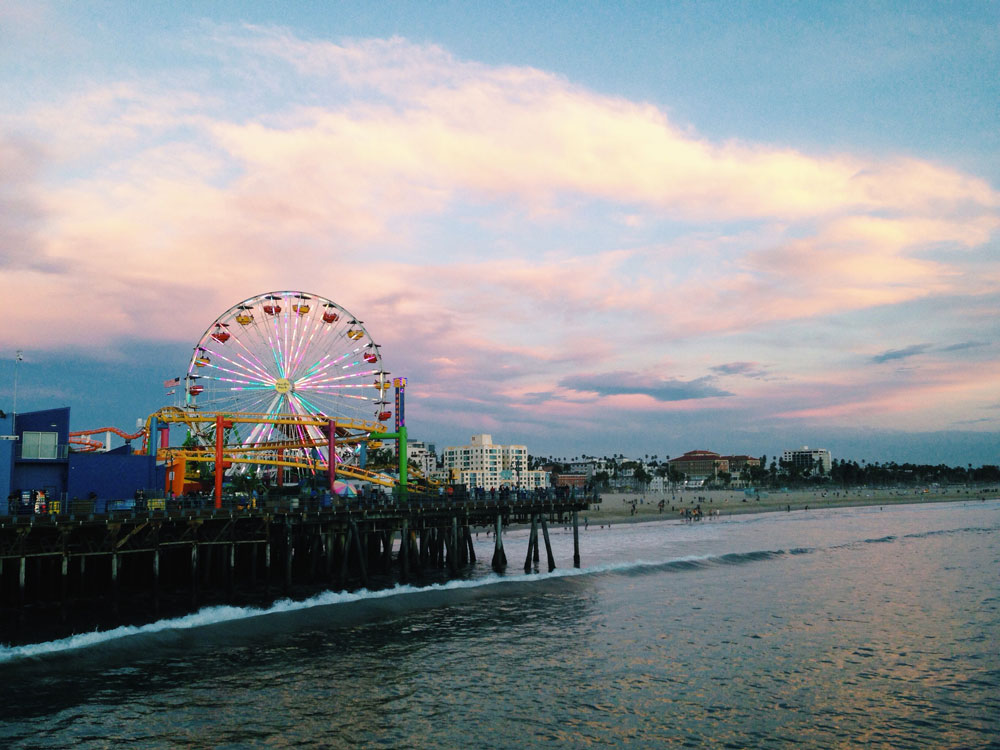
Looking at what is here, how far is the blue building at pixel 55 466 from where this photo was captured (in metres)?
38.8

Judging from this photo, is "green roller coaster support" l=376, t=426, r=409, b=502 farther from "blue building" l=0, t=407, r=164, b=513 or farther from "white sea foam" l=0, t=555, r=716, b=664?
"blue building" l=0, t=407, r=164, b=513

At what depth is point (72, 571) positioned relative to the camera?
142 ft

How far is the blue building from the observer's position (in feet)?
127

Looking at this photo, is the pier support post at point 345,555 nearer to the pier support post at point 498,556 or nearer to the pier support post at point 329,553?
the pier support post at point 329,553

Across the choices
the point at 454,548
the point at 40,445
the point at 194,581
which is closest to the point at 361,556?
the point at 454,548

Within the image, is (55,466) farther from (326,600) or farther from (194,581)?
(326,600)

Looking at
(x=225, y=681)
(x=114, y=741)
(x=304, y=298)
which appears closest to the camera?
(x=114, y=741)

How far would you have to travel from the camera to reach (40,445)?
40531 millimetres

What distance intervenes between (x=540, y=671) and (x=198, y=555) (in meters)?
25.7

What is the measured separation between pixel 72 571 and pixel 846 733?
40326mm

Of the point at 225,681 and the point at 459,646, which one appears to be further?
the point at 459,646

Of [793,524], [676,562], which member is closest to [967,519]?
[793,524]

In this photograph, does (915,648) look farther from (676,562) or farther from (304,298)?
(304,298)

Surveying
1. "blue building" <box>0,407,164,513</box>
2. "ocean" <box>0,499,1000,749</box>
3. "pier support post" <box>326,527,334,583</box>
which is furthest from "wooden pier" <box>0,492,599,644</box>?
"blue building" <box>0,407,164,513</box>
